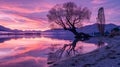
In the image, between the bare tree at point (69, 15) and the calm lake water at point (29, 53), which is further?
the bare tree at point (69, 15)

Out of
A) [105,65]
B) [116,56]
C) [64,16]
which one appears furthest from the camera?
[64,16]

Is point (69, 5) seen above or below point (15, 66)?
above

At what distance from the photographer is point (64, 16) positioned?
215 feet

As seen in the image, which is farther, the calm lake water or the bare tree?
the bare tree

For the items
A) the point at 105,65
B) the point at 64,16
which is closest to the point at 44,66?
the point at 105,65

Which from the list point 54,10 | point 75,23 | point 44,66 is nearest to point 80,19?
point 75,23

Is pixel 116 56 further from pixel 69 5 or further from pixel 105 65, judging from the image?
pixel 69 5

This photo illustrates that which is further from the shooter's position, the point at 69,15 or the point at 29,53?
the point at 69,15

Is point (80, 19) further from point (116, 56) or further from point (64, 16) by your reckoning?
point (116, 56)

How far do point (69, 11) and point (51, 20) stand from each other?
4.97 meters

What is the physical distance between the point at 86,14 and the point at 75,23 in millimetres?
3713

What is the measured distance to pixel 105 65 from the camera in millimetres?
12180

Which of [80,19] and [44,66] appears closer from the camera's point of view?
[44,66]

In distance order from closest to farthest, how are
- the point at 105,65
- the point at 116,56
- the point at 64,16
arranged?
the point at 105,65
the point at 116,56
the point at 64,16
